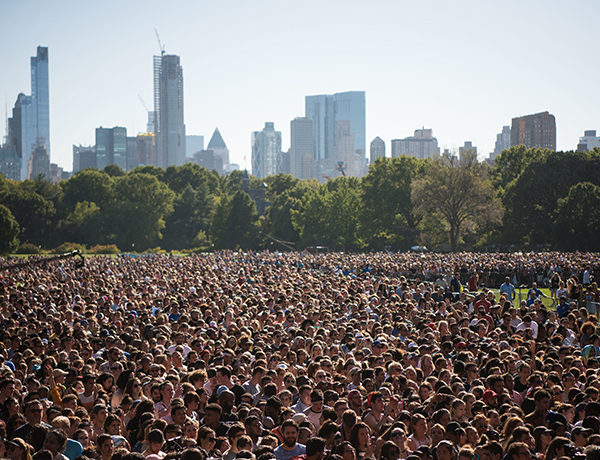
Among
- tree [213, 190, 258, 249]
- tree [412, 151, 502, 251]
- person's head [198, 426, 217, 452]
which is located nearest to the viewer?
person's head [198, 426, 217, 452]

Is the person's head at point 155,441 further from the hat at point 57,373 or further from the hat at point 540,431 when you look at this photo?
the hat at point 540,431

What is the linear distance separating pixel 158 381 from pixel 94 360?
217 cm

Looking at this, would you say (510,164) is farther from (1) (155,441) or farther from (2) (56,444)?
(2) (56,444)

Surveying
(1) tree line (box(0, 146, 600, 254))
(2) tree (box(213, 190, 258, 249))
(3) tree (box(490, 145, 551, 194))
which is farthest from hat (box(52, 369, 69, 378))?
(2) tree (box(213, 190, 258, 249))

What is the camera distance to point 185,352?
40.3 feet

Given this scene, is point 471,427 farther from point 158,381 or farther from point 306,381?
point 158,381

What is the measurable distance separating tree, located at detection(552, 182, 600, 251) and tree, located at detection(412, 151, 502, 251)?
17.3 ft

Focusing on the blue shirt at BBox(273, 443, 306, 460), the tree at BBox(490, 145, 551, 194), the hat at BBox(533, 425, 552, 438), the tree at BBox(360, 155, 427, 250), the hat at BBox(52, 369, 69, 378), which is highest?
the tree at BBox(490, 145, 551, 194)

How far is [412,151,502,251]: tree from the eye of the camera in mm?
61344

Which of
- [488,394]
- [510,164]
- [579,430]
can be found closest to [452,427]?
[579,430]

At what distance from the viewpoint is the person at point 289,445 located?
22.5 feet

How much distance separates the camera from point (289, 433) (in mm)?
6898

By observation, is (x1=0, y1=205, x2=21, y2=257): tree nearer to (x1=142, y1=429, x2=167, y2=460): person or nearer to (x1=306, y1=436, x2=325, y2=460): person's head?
(x1=142, y1=429, x2=167, y2=460): person

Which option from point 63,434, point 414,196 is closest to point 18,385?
point 63,434
